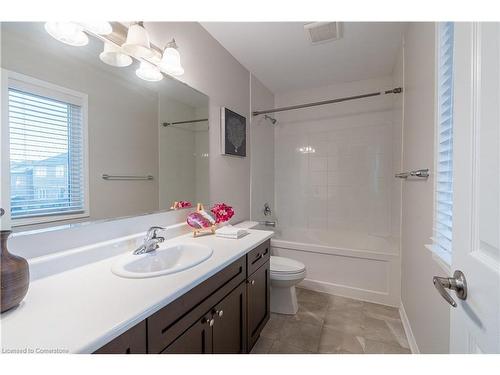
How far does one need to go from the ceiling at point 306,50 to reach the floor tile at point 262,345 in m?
2.40

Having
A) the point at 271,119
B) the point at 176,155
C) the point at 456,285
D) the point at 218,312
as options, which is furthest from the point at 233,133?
the point at 456,285

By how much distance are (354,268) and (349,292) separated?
26 centimetres

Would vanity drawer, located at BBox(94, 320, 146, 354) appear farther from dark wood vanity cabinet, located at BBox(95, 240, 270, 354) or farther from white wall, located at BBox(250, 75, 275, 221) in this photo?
white wall, located at BBox(250, 75, 275, 221)

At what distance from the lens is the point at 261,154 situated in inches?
111

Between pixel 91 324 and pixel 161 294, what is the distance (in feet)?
0.65

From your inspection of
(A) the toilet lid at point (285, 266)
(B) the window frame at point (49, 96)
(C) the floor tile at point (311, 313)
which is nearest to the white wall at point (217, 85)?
(A) the toilet lid at point (285, 266)

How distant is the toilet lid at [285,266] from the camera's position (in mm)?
1857

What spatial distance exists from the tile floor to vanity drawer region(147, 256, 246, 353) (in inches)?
30.8

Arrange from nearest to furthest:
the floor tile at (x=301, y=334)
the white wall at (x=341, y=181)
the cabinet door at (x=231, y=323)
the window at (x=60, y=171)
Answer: the window at (x=60, y=171)
the cabinet door at (x=231, y=323)
the floor tile at (x=301, y=334)
the white wall at (x=341, y=181)

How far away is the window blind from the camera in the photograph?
2.68 ft

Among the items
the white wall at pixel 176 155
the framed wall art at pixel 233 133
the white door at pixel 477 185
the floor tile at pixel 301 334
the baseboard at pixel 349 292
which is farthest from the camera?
the baseboard at pixel 349 292

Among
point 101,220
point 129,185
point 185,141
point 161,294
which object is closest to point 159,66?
point 185,141

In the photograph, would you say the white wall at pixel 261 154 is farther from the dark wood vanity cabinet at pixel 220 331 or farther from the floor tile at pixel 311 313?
the dark wood vanity cabinet at pixel 220 331

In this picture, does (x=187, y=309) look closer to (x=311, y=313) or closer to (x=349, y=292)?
(x=311, y=313)
